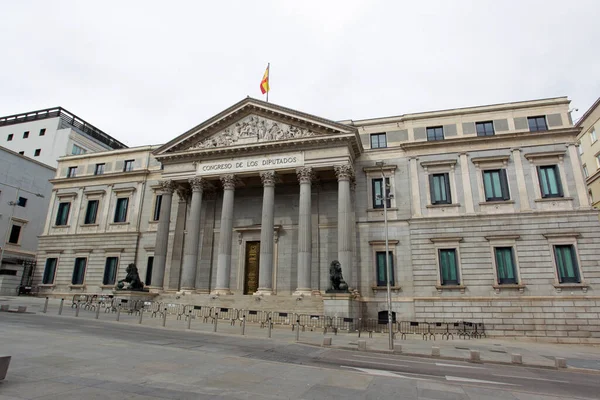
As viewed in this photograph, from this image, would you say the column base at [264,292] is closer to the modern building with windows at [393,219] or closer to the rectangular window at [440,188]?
the modern building with windows at [393,219]

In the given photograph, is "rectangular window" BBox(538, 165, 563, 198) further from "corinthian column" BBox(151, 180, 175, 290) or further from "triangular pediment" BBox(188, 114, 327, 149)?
"corinthian column" BBox(151, 180, 175, 290)

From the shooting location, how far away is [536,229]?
28062mm

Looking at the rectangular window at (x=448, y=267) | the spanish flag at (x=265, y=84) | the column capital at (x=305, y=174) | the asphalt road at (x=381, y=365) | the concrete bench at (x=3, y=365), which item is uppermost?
the spanish flag at (x=265, y=84)

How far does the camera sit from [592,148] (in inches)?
1656

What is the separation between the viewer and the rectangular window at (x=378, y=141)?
1347 inches

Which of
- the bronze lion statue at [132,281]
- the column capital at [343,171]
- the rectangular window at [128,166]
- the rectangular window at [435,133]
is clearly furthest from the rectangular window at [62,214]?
the rectangular window at [435,133]

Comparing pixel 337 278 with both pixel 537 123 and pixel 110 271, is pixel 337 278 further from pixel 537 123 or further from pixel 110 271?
pixel 110 271

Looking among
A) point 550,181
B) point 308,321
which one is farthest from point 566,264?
point 308,321

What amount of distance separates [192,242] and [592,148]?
44.3m

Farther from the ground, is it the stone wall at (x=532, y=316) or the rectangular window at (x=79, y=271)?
the rectangular window at (x=79, y=271)

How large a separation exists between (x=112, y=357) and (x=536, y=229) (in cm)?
2893

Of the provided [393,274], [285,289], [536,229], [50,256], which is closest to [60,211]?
[50,256]

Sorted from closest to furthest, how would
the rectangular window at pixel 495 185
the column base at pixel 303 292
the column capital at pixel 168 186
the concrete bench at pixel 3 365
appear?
1. the concrete bench at pixel 3 365
2. the column base at pixel 303 292
3. the rectangular window at pixel 495 185
4. the column capital at pixel 168 186

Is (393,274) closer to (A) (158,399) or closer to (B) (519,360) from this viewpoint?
(B) (519,360)
